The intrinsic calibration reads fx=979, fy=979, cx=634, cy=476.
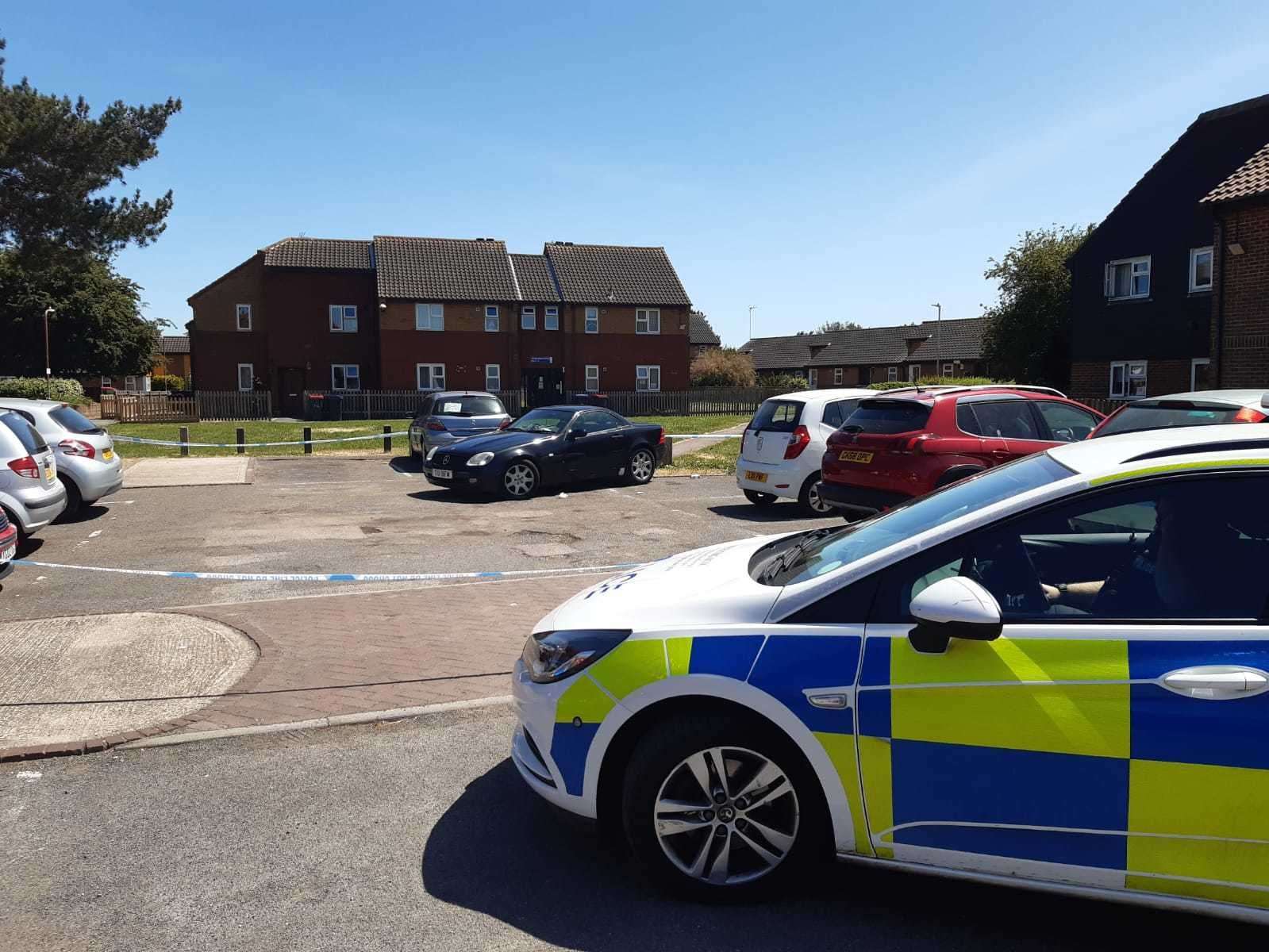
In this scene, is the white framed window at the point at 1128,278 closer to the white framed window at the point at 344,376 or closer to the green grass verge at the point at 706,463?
the green grass verge at the point at 706,463

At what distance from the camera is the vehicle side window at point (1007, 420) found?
10094 millimetres

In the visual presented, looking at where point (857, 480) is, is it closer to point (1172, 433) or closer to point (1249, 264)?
point (1172, 433)

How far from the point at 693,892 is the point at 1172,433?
2.37 meters

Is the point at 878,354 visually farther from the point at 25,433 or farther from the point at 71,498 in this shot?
the point at 25,433

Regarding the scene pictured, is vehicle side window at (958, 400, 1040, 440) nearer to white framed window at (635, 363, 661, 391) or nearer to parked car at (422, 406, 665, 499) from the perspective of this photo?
parked car at (422, 406, 665, 499)

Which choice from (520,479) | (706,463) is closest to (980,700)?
(520,479)

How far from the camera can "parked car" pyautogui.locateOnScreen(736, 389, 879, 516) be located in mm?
12859

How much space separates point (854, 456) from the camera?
1025cm

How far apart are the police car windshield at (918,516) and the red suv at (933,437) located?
576 cm

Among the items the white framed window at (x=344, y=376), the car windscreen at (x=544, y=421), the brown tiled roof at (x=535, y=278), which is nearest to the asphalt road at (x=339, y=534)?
the car windscreen at (x=544, y=421)

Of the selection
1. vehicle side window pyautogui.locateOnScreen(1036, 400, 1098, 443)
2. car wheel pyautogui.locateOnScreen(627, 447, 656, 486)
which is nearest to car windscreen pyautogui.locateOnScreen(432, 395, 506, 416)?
car wheel pyautogui.locateOnScreen(627, 447, 656, 486)

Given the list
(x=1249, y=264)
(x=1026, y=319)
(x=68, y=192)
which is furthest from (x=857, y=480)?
(x=1026, y=319)

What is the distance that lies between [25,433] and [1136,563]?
1124cm

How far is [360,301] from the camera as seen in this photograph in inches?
1876
